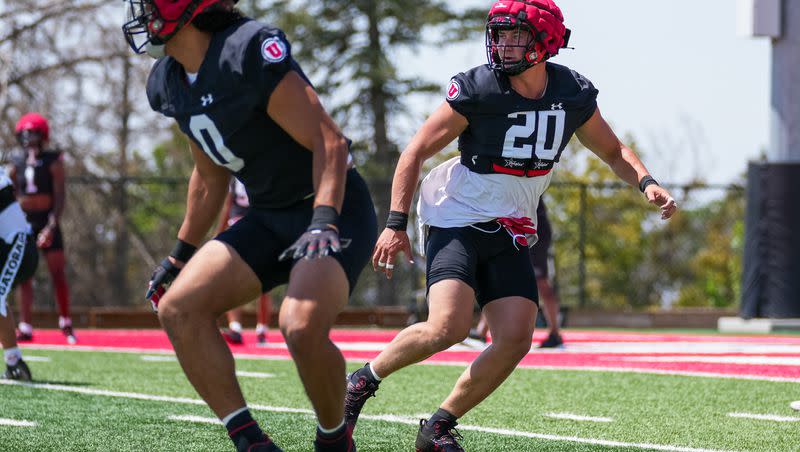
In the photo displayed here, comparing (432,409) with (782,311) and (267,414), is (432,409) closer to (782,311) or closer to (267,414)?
(267,414)

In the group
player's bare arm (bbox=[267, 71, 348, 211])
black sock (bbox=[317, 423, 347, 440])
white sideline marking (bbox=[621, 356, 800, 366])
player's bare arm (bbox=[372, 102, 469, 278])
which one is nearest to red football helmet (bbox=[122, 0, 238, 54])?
player's bare arm (bbox=[267, 71, 348, 211])

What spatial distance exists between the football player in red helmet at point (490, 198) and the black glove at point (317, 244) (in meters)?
1.06

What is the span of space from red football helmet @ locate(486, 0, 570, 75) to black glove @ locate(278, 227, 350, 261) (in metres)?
1.58

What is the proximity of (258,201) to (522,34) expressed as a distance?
4.77 feet

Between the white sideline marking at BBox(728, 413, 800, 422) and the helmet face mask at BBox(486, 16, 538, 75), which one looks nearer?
the helmet face mask at BBox(486, 16, 538, 75)

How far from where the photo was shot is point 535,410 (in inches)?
262

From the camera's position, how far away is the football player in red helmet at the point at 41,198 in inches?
466

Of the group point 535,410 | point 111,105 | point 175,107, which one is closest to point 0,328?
point 535,410

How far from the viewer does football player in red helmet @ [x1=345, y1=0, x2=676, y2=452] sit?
5075 mm

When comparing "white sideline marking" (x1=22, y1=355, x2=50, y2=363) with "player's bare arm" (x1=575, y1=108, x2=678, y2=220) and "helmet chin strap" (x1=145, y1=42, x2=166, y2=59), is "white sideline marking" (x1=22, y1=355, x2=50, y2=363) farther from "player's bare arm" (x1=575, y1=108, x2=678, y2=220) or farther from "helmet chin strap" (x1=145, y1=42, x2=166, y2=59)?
"helmet chin strap" (x1=145, y1=42, x2=166, y2=59)

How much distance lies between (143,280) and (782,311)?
9.59 metres

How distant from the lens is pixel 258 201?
177 inches

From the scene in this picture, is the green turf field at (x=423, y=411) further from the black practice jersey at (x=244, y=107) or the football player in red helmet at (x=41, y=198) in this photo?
the football player in red helmet at (x=41, y=198)

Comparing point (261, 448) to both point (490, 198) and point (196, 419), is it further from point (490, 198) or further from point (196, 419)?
point (196, 419)
